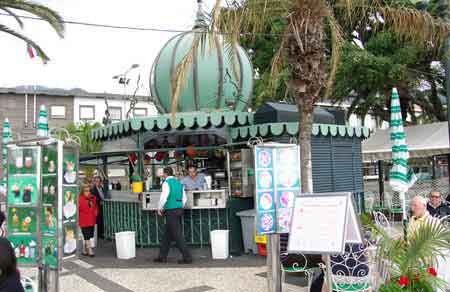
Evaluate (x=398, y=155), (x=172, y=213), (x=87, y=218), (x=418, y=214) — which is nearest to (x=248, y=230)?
(x=172, y=213)

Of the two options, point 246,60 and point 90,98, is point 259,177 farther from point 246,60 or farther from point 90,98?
point 90,98

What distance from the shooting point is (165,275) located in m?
8.09

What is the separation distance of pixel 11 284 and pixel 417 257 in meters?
3.95

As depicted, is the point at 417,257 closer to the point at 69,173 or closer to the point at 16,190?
the point at 69,173

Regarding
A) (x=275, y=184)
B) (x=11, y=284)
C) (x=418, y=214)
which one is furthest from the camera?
(x=275, y=184)

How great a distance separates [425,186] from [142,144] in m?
11.5

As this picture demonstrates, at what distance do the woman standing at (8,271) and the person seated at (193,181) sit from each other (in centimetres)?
712

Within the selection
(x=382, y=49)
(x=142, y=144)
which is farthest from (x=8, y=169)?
(x=382, y=49)

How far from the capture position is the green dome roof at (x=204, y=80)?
41.4 feet

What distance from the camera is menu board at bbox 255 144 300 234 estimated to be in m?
6.57

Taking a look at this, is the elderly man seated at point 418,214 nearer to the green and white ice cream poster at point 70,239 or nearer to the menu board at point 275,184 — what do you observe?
the menu board at point 275,184

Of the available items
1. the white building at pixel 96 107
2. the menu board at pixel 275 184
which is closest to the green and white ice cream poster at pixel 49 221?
the menu board at pixel 275 184

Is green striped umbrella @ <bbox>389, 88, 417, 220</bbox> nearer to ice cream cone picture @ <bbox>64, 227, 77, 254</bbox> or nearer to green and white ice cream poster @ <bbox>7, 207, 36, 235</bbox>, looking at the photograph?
ice cream cone picture @ <bbox>64, 227, 77, 254</bbox>

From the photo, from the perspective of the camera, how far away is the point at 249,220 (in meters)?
9.96
